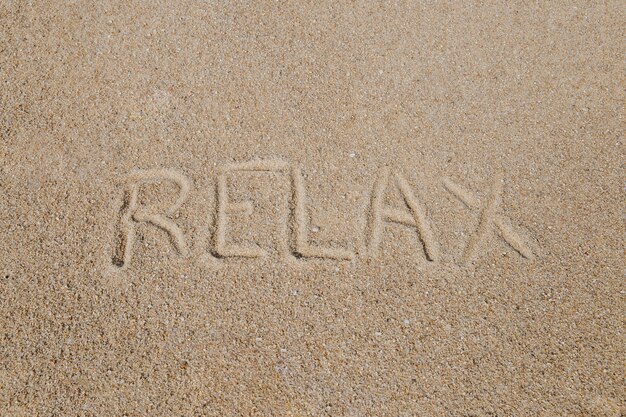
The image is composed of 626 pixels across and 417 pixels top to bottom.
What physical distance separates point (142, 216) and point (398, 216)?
108 centimetres

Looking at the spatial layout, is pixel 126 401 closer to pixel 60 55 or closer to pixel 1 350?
pixel 1 350

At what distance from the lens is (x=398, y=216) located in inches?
97.9

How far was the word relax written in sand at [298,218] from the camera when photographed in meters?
2.39

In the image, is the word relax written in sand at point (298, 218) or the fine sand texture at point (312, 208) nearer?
the fine sand texture at point (312, 208)

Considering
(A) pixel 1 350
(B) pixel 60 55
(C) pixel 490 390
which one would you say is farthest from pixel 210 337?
(B) pixel 60 55

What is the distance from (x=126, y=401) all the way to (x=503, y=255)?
155cm

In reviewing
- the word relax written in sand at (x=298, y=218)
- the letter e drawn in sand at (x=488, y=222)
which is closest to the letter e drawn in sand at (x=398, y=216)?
the word relax written in sand at (x=298, y=218)

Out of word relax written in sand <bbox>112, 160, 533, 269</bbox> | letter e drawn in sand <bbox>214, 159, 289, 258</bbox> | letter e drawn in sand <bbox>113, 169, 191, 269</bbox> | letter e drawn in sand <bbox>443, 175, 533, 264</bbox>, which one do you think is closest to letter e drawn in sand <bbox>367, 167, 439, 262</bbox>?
word relax written in sand <bbox>112, 160, 533, 269</bbox>

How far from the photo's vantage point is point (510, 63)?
2916mm

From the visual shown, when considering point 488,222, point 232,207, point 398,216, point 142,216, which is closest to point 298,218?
point 232,207

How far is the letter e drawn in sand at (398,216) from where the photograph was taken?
7.91 ft

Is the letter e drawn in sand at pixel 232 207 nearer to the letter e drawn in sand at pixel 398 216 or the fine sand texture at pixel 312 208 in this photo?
the fine sand texture at pixel 312 208

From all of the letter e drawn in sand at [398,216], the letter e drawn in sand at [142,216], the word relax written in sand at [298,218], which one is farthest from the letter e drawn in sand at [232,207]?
the letter e drawn in sand at [398,216]

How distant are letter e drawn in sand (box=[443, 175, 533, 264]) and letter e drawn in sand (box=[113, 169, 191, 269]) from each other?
1146mm
